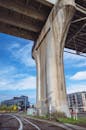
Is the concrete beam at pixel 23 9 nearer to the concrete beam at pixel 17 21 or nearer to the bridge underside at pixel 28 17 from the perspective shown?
the bridge underside at pixel 28 17

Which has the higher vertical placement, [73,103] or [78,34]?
[78,34]

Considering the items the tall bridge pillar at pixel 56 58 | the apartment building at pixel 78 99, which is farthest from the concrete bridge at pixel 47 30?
the apartment building at pixel 78 99

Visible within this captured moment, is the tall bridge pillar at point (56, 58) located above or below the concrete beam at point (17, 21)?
below

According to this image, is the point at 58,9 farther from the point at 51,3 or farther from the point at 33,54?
the point at 33,54

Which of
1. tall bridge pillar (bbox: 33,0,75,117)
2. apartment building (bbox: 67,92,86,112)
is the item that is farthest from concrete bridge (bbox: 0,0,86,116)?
apartment building (bbox: 67,92,86,112)

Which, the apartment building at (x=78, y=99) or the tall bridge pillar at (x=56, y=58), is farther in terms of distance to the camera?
the apartment building at (x=78, y=99)

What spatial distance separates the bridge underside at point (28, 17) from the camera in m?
28.1

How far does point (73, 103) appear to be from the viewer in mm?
94688

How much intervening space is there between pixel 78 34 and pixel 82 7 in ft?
28.0

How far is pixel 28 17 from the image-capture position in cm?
3128

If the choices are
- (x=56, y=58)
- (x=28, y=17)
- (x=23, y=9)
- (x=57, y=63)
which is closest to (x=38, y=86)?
(x=57, y=63)

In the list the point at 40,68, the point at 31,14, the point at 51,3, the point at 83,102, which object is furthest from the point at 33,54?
the point at 83,102

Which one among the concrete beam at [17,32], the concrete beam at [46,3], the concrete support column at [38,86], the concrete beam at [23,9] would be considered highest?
the concrete beam at [46,3]

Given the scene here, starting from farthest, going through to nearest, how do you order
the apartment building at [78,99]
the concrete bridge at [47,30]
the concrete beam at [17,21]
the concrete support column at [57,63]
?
the apartment building at [78,99]
the concrete beam at [17,21]
the concrete bridge at [47,30]
the concrete support column at [57,63]
